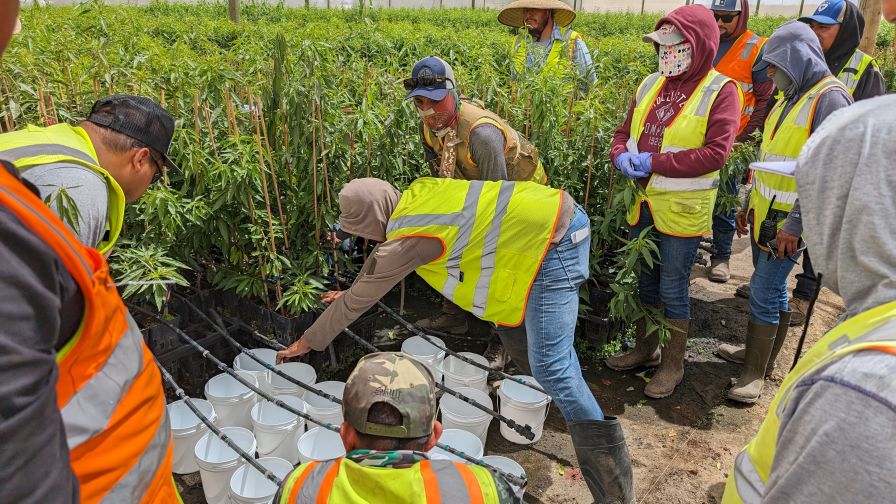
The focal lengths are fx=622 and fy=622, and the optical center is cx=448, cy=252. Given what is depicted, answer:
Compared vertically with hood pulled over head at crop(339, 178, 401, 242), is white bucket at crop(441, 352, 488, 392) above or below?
below

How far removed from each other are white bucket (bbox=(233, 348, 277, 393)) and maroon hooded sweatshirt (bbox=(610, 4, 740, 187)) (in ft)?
6.94

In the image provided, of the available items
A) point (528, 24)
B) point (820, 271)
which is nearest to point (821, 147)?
point (820, 271)

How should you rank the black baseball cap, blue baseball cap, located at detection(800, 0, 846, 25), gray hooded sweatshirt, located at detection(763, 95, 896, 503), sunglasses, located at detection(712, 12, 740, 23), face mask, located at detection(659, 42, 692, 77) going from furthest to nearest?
sunglasses, located at detection(712, 12, 740, 23) < blue baseball cap, located at detection(800, 0, 846, 25) < face mask, located at detection(659, 42, 692, 77) < the black baseball cap < gray hooded sweatshirt, located at detection(763, 95, 896, 503)

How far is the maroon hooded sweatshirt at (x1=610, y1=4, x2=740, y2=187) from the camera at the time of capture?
2867mm

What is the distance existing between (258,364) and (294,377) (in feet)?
0.72

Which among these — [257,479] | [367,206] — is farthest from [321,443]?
[367,206]

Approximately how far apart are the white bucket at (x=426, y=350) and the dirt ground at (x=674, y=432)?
42 centimetres

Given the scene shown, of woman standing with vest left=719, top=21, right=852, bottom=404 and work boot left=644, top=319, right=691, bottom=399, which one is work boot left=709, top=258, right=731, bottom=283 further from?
work boot left=644, top=319, right=691, bottom=399

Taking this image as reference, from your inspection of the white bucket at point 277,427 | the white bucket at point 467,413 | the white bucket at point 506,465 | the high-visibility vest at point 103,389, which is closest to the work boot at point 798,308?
the white bucket at point 467,413

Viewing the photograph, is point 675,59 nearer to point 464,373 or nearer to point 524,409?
point 524,409

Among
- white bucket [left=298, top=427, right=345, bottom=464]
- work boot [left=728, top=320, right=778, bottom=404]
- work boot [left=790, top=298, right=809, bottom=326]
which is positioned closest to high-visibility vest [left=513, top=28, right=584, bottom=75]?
work boot [left=728, top=320, right=778, bottom=404]

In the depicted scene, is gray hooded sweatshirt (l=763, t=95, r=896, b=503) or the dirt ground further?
the dirt ground

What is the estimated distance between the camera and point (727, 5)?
13.0ft

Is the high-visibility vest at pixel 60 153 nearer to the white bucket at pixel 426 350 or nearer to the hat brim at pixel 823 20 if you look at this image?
the white bucket at pixel 426 350
